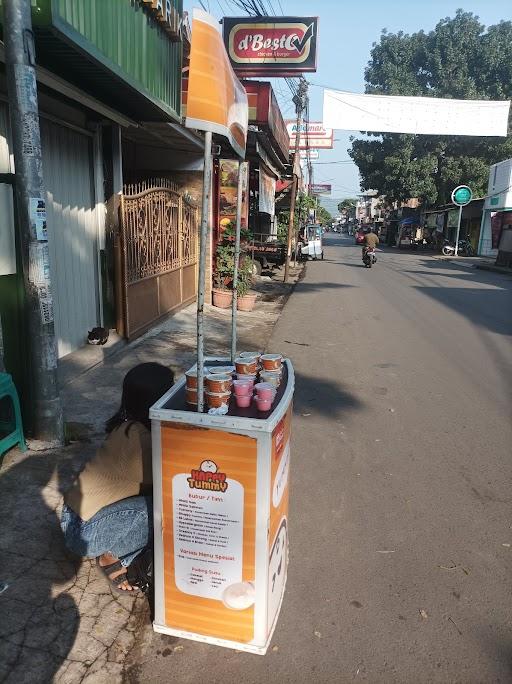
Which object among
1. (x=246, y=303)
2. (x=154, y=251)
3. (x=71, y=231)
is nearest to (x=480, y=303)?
(x=246, y=303)

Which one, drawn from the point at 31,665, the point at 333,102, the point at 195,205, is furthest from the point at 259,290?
the point at 31,665

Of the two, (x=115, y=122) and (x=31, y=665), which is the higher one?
(x=115, y=122)

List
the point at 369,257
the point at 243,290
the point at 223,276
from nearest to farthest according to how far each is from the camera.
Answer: the point at 243,290 → the point at 223,276 → the point at 369,257

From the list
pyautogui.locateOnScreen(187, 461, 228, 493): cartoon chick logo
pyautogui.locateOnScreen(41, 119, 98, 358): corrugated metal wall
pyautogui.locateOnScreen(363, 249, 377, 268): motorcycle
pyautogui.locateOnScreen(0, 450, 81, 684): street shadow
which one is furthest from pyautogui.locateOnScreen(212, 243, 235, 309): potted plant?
pyautogui.locateOnScreen(363, 249, 377, 268): motorcycle

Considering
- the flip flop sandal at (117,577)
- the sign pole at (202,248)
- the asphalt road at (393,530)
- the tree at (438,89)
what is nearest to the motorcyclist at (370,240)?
the asphalt road at (393,530)

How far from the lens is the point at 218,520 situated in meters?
2.19

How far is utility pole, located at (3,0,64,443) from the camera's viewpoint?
3.29 metres

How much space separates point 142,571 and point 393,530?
1.55m

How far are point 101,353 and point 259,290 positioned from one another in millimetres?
9129

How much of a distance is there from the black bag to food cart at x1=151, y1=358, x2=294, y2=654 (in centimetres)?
26

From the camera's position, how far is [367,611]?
8.48 ft

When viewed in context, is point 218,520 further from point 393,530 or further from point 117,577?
point 393,530

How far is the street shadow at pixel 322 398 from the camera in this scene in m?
5.37

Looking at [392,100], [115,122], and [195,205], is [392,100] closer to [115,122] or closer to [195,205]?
[195,205]
